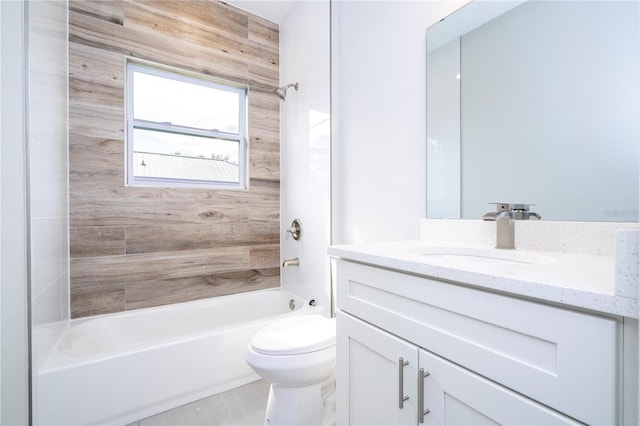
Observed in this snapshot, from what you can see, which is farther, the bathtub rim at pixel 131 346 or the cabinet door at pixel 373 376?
the bathtub rim at pixel 131 346

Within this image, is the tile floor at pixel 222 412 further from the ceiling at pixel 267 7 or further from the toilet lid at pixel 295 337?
the ceiling at pixel 267 7

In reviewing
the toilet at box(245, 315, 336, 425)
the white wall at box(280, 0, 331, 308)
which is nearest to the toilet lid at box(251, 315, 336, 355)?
the toilet at box(245, 315, 336, 425)

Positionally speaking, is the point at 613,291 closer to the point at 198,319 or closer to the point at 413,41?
the point at 413,41

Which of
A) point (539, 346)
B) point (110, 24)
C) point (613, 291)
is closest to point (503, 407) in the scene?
point (539, 346)

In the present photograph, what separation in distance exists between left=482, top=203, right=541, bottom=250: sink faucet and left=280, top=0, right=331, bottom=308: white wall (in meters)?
1.07

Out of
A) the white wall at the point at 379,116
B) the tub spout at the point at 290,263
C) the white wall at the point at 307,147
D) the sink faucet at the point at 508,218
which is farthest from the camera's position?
the tub spout at the point at 290,263

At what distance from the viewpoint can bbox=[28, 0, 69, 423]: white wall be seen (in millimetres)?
1133

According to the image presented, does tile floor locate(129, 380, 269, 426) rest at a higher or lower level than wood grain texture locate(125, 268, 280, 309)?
lower

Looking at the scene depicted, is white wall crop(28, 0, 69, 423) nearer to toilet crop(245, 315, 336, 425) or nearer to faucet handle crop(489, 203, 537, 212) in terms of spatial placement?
toilet crop(245, 315, 336, 425)

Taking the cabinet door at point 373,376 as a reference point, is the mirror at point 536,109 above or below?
above

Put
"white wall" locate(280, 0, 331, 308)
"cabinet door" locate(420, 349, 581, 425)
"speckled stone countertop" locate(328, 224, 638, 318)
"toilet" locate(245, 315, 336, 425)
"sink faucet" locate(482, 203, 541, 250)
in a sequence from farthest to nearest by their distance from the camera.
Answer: "white wall" locate(280, 0, 331, 308) → "toilet" locate(245, 315, 336, 425) → "sink faucet" locate(482, 203, 541, 250) → "cabinet door" locate(420, 349, 581, 425) → "speckled stone countertop" locate(328, 224, 638, 318)

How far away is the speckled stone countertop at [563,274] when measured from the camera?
0.44 metres

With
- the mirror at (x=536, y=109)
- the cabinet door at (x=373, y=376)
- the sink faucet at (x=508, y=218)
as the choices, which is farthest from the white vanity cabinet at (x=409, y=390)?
the mirror at (x=536, y=109)

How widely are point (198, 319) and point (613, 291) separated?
89.3 inches
